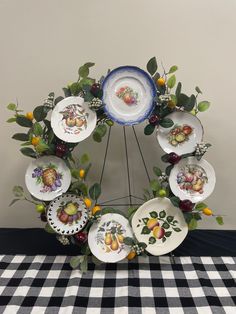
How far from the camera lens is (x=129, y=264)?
1.38m

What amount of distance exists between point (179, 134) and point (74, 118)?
405 millimetres

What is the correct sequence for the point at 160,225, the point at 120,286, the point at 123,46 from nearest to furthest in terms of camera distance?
the point at 120,286, the point at 160,225, the point at 123,46

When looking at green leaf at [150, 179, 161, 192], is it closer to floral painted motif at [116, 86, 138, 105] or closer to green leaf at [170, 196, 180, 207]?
green leaf at [170, 196, 180, 207]

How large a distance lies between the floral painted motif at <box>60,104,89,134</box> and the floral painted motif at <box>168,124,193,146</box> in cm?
33

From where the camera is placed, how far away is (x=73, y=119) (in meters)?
1.31

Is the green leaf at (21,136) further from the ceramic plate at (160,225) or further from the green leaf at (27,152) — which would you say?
the ceramic plate at (160,225)

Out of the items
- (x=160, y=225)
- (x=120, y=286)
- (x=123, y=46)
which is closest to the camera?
(x=120, y=286)

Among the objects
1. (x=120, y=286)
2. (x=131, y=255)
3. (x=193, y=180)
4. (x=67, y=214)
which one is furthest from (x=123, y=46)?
(x=120, y=286)

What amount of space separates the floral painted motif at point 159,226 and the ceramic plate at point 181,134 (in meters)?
0.25

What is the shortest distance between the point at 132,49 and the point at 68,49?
275 millimetres

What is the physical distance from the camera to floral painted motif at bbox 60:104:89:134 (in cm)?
130

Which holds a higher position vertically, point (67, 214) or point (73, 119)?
point (73, 119)

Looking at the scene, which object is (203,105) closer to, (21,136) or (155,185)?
(155,185)

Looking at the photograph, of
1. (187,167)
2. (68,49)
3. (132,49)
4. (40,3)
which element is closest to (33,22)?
(40,3)
